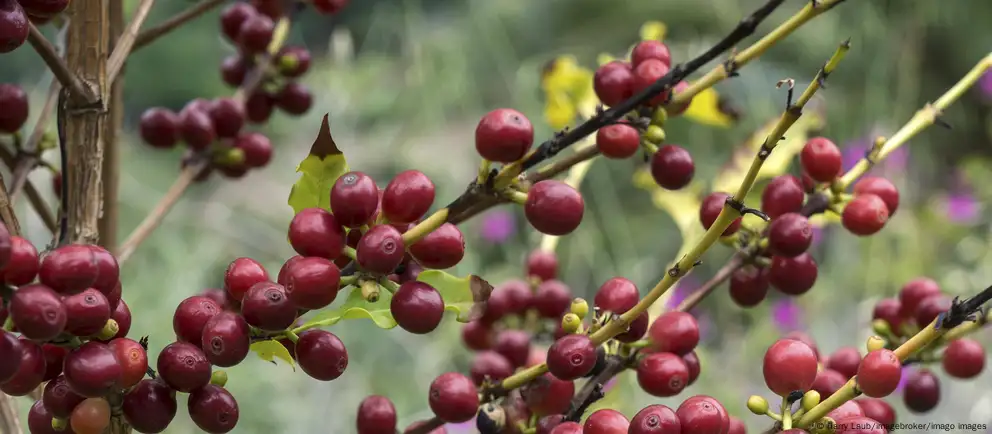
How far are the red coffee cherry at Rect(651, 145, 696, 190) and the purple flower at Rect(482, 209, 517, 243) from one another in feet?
5.11

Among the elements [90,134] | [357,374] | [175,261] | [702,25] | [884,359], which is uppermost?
[702,25]

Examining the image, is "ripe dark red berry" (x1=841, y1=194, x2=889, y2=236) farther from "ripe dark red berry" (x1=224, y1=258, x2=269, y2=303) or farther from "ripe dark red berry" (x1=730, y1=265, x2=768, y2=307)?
"ripe dark red berry" (x1=224, y1=258, x2=269, y2=303)

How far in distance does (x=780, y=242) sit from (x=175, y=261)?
149 cm

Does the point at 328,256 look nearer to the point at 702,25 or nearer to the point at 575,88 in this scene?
the point at 575,88

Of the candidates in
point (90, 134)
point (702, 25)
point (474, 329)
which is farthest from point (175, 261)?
point (702, 25)

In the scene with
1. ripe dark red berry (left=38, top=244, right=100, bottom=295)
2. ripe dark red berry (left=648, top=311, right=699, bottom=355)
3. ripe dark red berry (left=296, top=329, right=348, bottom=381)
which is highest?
ripe dark red berry (left=648, top=311, right=699, bottom=355)

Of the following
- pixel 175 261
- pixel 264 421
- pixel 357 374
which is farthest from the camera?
pixel 175 261

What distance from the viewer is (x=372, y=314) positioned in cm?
36

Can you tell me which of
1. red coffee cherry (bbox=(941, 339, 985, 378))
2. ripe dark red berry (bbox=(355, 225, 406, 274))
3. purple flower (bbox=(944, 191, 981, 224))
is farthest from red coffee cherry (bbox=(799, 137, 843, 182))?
purple flower (bbox=(944, 191, 981, 224))

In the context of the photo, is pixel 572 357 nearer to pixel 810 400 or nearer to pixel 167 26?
pixel 810 400

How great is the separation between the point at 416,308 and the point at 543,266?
26 centimetres

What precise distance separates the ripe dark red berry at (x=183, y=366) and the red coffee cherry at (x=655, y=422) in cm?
15

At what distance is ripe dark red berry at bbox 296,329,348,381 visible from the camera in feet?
1.15

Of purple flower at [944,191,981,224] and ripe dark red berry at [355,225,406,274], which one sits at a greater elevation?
purple flower at [944,191,981,224]
